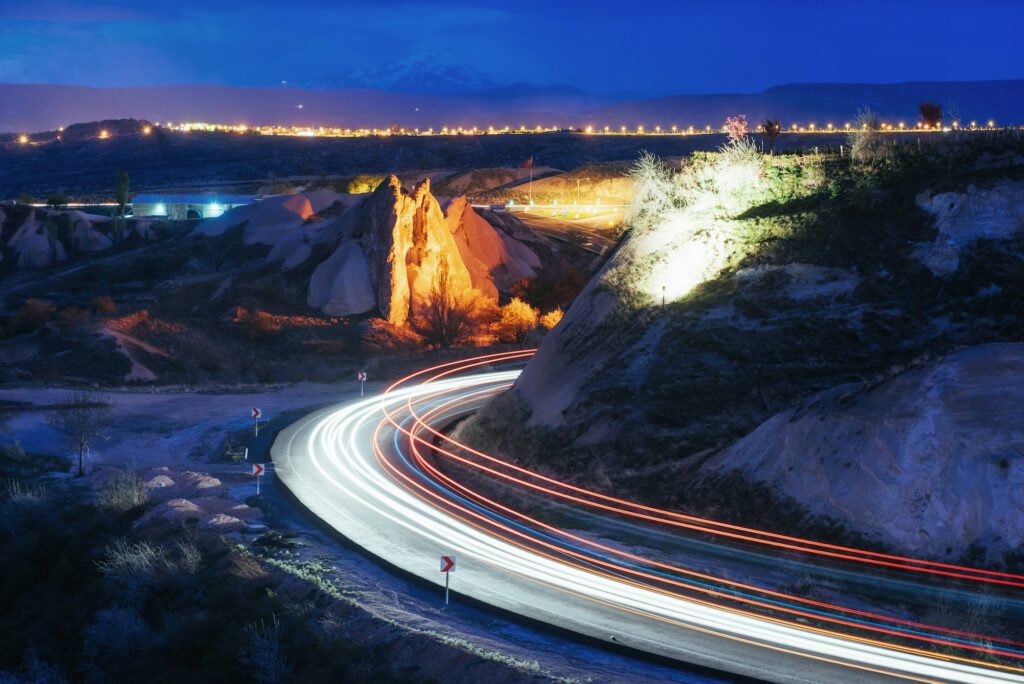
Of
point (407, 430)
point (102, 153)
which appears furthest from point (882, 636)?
point (102, 153)

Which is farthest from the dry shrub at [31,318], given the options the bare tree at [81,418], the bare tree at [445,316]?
the bare tree at [445,316]

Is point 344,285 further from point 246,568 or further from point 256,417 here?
point 246,568

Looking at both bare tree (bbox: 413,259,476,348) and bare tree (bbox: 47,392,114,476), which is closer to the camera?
bare tree (bbox: 47,392,114,476)

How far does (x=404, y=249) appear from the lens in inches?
2363

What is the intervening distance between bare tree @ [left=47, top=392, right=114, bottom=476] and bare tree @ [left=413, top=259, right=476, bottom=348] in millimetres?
21248

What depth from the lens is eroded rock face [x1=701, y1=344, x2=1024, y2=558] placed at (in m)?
20.2

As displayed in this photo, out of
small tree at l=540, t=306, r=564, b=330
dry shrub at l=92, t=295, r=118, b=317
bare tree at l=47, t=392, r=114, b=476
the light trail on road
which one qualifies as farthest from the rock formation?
the light trail on road

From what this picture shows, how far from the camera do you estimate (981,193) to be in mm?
31609

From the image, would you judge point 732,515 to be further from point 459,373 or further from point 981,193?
point 459,373

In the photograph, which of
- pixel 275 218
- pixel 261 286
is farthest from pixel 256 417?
pixel 275 218

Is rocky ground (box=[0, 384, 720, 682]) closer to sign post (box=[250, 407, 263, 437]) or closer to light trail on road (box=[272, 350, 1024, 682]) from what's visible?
light trail on road (box=[272, 350, 1024, 682])

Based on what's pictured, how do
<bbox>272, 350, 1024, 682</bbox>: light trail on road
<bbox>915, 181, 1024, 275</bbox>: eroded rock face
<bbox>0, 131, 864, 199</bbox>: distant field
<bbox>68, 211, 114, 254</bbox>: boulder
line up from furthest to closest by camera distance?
1. <bbox>0, 131, 864, 199</bbox>: distant field
2. <bbox>68, 211, 114, 254</bbox>: boulder
3. <bbox>915, 181, 1024, 275</bbox>: eroded rock face
4. <bbox>272, 350, 1024, 682</bbox>: light trail on road

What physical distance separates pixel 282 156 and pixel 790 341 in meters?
151

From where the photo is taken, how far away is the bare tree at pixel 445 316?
2255 inches
